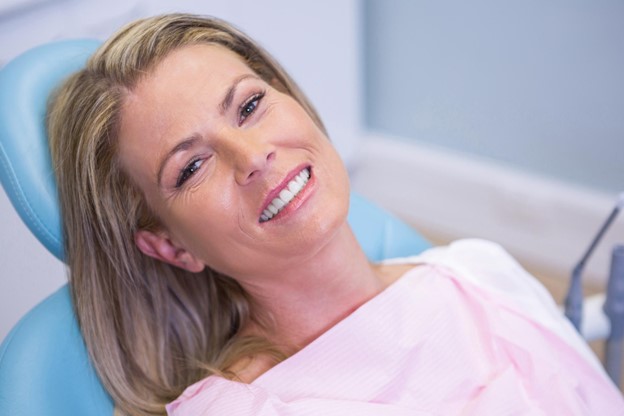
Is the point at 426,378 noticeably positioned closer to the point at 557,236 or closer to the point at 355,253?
the point at 355,253

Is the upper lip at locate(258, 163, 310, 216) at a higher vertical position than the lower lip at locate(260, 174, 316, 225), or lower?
higher

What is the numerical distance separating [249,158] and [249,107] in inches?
3.8

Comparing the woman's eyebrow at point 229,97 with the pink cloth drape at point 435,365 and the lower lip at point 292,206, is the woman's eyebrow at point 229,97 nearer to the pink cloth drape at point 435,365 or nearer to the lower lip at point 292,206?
the lower lip at point 292,206

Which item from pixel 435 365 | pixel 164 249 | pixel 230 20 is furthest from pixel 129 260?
pixel 230 20

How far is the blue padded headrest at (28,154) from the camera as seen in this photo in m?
1.10

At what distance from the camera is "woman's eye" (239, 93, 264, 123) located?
1.06 m

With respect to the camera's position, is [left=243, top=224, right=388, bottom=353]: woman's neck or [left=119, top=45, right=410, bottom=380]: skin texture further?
[left=243, top=224, right=388, bottom=353]: woman's neck

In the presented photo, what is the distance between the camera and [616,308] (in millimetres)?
1339

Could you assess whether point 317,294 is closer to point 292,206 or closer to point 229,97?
point 292,206

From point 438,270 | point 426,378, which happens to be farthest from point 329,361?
point 438,270

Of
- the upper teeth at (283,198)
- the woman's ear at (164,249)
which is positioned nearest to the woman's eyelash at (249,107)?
the upper teeth at (283,198)

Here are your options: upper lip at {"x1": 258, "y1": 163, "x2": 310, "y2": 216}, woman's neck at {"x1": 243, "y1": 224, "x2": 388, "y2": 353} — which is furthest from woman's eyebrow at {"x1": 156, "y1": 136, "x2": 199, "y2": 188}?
woman's neck at {"x1": 243, "y1": 224, "x2": 388, "y2": 353}

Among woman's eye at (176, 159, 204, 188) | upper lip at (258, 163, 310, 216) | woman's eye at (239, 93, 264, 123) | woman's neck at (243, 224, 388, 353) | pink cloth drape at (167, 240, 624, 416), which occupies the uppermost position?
woman's eye at (239, 93, 264, 123)

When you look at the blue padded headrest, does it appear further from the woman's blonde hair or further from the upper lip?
the upper lip
